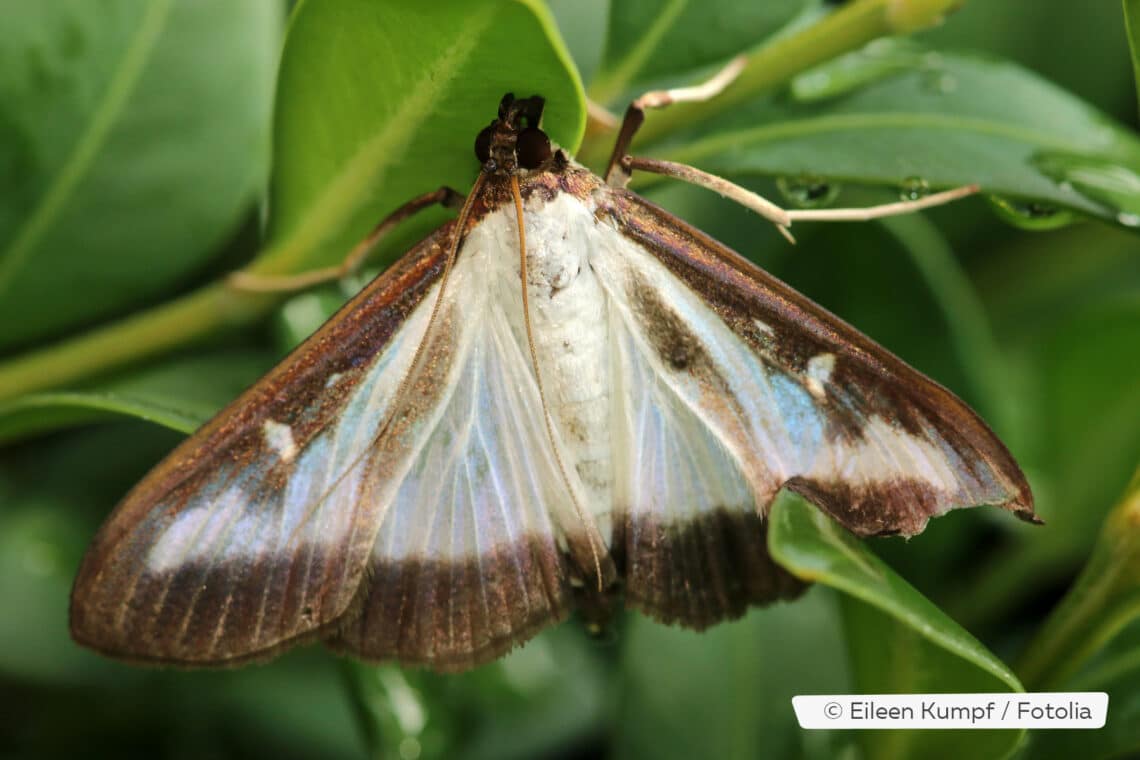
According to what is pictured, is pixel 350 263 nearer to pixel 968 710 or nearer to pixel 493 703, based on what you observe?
pixel 493 703

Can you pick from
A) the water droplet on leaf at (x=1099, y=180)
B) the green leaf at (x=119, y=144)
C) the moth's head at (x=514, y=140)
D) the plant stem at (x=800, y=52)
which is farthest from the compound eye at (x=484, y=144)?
the water droplet on leaf at (x=1099, y=180)

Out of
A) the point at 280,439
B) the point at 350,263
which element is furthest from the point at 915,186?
the point at 280,439

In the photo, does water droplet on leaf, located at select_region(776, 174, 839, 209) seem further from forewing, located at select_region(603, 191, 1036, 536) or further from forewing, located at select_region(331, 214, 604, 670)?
forewing, located at select_region(331, 214, 604, 670)

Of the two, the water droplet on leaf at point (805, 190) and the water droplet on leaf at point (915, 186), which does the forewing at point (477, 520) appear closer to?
the water droplet on leaf at point (805, 190)

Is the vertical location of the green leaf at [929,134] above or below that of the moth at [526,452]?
above

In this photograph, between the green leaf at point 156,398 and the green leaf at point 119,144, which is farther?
the green leaf at point 119,144

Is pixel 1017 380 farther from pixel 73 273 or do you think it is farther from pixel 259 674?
pixel 73 273
